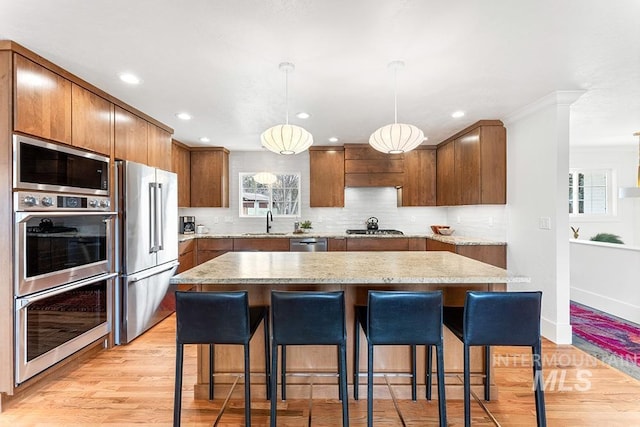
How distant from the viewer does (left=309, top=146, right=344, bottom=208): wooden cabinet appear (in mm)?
5059

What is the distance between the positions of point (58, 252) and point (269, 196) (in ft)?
11.1

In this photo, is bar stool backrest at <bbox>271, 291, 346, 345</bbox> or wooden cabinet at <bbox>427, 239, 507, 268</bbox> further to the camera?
wooden cabinet at <bbox>427, 239, 507, 268</bbox>

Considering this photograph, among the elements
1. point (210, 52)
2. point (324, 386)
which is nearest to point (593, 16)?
point (210, 52)

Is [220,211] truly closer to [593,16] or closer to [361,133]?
[361,133]

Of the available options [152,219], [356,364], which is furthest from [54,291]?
[356,364]

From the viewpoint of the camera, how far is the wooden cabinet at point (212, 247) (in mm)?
4848

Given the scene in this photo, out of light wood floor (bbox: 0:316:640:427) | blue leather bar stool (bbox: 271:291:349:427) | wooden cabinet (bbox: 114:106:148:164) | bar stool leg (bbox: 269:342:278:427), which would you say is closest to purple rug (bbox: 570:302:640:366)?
light wood floor (bbox: 0:316:640:427)

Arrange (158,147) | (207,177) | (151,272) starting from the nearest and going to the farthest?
1. (151,272)
2. (158,147)
3. (207,177)

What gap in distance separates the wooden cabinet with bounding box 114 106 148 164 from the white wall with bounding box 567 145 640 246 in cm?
657

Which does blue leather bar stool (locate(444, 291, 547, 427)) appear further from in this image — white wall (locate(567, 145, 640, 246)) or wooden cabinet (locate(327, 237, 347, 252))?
white wall (locate(567, 145, 640, 246))

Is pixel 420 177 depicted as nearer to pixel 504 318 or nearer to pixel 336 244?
pixel 336 244

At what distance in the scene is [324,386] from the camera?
2111 millimetres

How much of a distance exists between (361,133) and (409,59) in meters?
2.14

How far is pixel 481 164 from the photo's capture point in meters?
3.75
